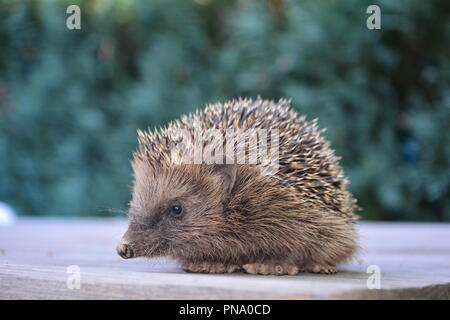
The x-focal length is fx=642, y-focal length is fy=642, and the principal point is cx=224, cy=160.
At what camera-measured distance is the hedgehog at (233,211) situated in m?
2.47

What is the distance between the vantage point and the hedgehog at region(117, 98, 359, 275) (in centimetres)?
247

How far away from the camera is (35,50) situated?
22.5 ft

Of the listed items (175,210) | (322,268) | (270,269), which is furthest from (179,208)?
(322,268)

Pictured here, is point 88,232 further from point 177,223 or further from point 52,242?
point 177,223

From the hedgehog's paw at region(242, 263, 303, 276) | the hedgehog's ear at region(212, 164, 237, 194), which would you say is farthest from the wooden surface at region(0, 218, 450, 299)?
the hedgehog's ear at region(212, 164, 237, 194)

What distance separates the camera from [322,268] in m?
2.56

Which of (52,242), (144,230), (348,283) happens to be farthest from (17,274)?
(52,242)

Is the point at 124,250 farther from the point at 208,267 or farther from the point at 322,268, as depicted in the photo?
the point at 322,268

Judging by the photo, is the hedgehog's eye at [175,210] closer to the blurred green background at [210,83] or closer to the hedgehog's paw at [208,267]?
the hedgehog's paw at [208,267]

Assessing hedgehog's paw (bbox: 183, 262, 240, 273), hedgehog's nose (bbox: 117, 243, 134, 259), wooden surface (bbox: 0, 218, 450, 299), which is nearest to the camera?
wooden surface (bbox: 0, 218, 450, 299)

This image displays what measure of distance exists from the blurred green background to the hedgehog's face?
128 inches

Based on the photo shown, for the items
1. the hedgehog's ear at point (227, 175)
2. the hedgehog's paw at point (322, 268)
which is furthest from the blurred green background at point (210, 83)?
the hedgehog's ear at point (227, 175)

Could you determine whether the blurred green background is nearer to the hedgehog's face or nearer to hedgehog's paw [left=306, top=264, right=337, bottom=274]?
hedgehog's paw [left=306, top=264, right=337, bottom=274]

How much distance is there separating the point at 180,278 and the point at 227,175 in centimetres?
55
